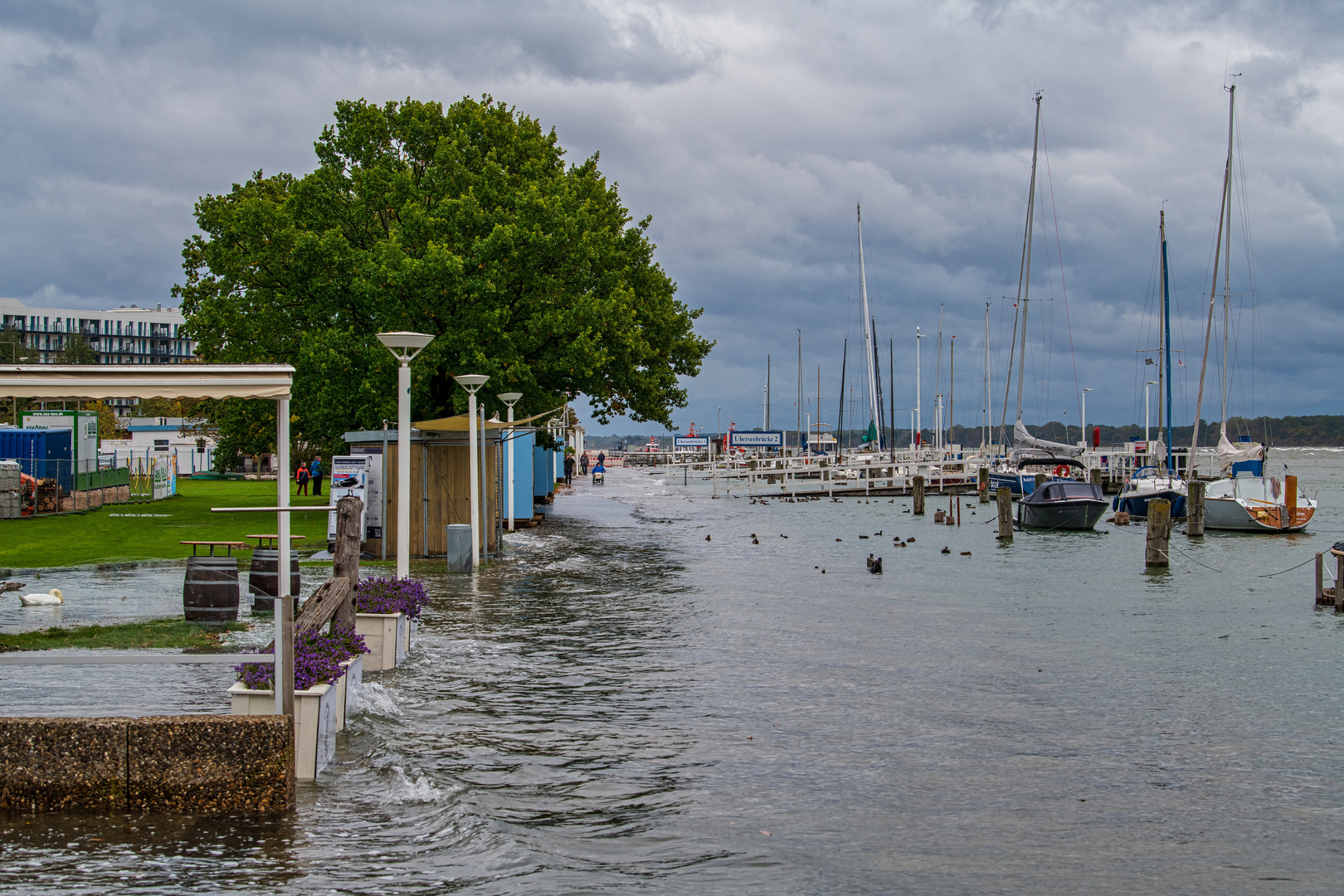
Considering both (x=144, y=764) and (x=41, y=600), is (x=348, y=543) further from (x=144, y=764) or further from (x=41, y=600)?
(x=41, y=600)

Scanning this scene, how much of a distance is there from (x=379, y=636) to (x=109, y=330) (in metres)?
177

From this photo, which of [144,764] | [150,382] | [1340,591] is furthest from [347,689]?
[1340,591]

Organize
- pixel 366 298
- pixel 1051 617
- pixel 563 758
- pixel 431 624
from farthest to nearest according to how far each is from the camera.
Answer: pixel 366 298 < pixel 1051 617 < pixel 431 624 < pixel 563 758

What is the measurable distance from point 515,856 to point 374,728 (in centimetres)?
315

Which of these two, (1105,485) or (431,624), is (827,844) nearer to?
(431,624)

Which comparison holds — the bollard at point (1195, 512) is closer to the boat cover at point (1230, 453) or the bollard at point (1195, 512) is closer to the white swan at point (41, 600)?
the boat cover at point (1230, 453)

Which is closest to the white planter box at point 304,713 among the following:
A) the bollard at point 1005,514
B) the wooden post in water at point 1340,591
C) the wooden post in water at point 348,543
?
the wooden post in water at point 348,543

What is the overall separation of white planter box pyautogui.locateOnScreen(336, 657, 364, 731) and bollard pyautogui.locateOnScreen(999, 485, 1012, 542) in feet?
103

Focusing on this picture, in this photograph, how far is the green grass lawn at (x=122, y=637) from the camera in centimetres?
1230

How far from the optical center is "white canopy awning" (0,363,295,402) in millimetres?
8180

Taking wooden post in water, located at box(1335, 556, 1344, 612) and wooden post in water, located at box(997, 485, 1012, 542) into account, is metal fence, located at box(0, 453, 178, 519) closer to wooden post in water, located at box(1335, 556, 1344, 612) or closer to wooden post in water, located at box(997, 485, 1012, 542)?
wooden post in water, located at box(997, 485, 1012, 542)

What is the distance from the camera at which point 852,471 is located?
7706 cm

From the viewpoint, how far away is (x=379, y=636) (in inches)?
484

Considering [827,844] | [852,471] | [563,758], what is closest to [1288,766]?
[827,844]
